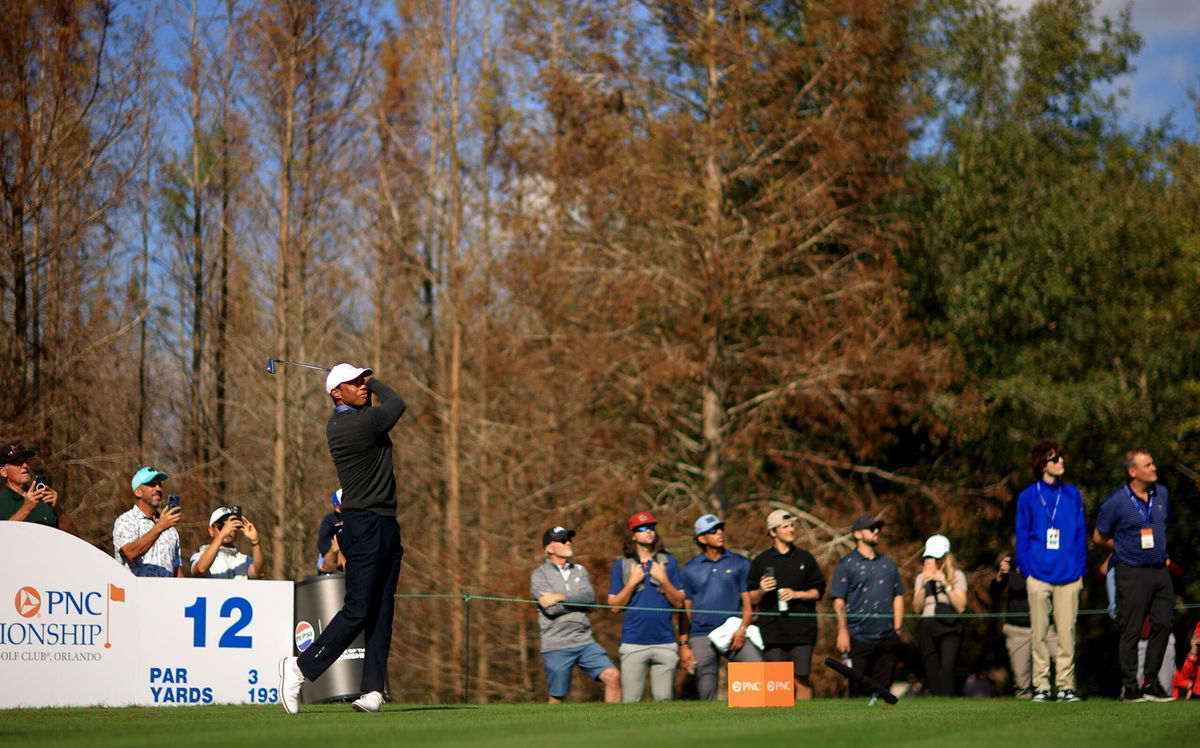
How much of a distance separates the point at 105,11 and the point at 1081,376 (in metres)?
17.7

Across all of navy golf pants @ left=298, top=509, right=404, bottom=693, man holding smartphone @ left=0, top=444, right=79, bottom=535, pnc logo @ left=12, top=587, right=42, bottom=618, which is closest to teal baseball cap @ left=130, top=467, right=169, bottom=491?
man holding smartphone @ left=0, top=444, right=79, bottom=535

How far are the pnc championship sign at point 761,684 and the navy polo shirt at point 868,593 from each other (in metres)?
2.76

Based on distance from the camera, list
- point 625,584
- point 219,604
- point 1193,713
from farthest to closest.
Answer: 1. point 625,584
2. point 219,604
3. point 1193,713

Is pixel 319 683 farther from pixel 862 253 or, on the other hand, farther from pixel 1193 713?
pixel 862 253

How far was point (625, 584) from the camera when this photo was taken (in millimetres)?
13227

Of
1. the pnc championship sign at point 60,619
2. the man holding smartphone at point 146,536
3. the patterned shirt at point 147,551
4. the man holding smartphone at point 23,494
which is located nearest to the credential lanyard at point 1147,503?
the man holding smartphone at point 146,536

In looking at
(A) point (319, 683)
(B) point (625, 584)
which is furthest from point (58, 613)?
(B) point (625, 584)

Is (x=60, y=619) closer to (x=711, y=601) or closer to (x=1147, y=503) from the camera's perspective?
(x=711, y=601)

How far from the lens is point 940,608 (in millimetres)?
15250

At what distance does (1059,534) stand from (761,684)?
3052 millimetres

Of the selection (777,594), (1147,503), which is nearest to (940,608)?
(777,594)

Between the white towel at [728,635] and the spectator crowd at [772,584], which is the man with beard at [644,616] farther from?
the white towel at [728,635]

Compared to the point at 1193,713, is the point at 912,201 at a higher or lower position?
higher

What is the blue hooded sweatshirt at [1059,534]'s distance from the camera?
12117 mm
